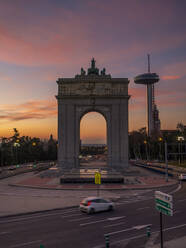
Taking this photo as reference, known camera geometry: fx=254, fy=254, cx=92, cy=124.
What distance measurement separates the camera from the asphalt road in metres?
14.8

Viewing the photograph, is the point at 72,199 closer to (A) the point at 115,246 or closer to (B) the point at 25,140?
(A) the point at 115,246

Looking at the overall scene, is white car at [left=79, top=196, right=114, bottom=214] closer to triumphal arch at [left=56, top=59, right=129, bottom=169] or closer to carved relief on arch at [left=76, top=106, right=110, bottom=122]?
triumphal arch at [left=56, top=59, right=129, bottom=169]

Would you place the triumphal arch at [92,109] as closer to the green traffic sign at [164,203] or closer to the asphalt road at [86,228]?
the asphalt road at [86,228]

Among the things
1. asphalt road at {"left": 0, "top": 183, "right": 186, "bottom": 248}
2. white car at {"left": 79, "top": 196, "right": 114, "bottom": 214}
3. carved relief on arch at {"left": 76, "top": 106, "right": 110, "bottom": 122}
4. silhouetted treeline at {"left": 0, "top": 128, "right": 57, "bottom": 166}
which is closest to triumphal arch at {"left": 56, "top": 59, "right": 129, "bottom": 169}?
carved relief on arch at {"left": 76, "top": 106, "right": 110, "bottom": 122}

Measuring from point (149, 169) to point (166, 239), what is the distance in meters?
57.5

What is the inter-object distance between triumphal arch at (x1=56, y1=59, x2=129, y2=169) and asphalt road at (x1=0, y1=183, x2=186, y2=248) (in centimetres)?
4137

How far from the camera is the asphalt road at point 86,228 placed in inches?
583

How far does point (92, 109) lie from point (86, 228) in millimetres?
51029

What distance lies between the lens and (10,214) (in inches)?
866

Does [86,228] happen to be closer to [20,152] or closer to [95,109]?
[95,109]

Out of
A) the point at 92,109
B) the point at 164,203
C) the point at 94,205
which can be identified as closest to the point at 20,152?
the point at 92,109

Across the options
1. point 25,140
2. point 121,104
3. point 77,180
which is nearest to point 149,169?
point 121,104

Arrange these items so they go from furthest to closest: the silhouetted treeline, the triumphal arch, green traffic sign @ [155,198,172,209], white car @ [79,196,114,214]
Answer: the silhouetted treeline < the triumphal arch < white car @ [79,196,114,214] < green traffic sign @ [155,198,172,209]

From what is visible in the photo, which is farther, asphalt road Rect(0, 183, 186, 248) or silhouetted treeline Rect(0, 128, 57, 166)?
silhouetted treeline Rect(0, 128, 57, 166)
